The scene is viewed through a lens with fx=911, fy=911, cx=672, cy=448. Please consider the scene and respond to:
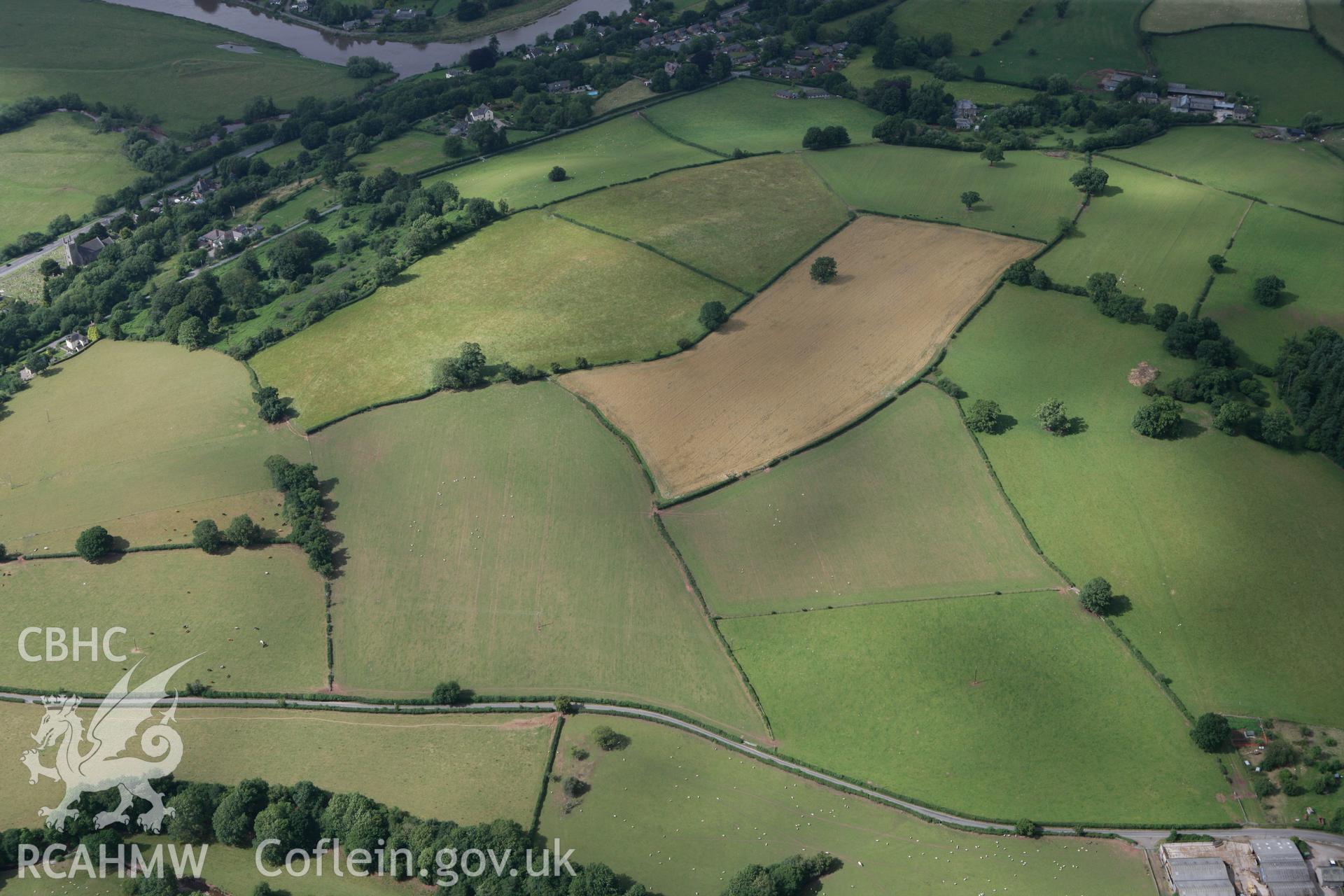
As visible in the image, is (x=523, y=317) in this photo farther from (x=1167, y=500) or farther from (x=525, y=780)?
(x=1167, y=500)

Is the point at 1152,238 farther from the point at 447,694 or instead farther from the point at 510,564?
the point at 447,694

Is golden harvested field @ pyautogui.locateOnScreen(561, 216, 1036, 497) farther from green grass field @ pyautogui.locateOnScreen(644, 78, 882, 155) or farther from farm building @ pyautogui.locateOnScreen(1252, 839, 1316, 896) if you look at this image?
farm building @ pyautogui.locateOnScreen(1252, 839, 1316, 896)

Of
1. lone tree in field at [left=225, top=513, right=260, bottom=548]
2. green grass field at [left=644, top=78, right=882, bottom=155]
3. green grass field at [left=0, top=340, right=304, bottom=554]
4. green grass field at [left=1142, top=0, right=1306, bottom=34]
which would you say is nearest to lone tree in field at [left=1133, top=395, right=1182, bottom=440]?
green grass field at [left=644, top=78, right=882, bottom=155]

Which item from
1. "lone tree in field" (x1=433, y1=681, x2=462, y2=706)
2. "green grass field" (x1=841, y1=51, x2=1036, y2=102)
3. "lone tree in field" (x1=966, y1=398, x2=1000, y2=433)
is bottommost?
"lone tree in field" (x1=433, y1=681, x2=462, y2=706)

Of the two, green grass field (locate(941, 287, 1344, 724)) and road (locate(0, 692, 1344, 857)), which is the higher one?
green grass field (locate(941, 287, 1344, 724))

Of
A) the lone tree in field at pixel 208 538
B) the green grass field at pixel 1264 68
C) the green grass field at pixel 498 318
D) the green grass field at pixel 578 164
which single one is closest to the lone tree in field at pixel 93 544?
the lone tree in field at pixel 208 538

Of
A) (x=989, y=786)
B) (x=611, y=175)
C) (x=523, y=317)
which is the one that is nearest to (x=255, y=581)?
(x=523, y=317)

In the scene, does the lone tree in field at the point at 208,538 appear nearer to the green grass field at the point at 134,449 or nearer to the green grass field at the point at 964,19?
the green grass field at the point at 134,449

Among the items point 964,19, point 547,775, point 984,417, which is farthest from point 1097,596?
point 964,19
